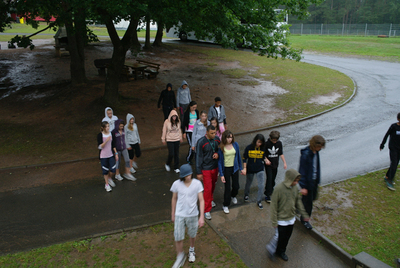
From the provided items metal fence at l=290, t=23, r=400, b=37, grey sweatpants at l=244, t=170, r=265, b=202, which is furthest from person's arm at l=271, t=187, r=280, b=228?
metal fence at l=290, t=23, r=400, b=37

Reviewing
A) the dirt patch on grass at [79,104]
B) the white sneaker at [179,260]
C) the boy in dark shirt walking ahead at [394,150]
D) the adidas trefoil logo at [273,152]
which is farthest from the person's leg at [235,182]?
the dirt patch on grass at [79,104]

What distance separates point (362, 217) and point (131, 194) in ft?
16.2

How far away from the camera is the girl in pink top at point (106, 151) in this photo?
276 inches

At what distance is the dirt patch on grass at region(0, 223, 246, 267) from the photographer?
4953 mm

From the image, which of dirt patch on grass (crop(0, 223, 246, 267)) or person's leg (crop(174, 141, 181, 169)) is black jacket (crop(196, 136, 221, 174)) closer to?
dirt patch on grass (crop(0, 223, 246, 267))

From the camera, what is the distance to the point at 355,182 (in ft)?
24.5

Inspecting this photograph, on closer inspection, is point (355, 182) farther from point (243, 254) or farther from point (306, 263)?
point (243, 254)

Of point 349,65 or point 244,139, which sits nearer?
point 244,139

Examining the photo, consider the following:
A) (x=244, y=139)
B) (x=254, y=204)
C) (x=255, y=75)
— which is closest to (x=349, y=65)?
(x=255, y=75)

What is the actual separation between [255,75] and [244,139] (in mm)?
10200

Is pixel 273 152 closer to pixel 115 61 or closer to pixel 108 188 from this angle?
pixel 108 188

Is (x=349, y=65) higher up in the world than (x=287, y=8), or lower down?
lower down

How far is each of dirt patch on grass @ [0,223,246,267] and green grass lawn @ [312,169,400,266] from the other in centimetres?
203

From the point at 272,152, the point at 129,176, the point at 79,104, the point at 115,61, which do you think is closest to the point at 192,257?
the point at 272,152
